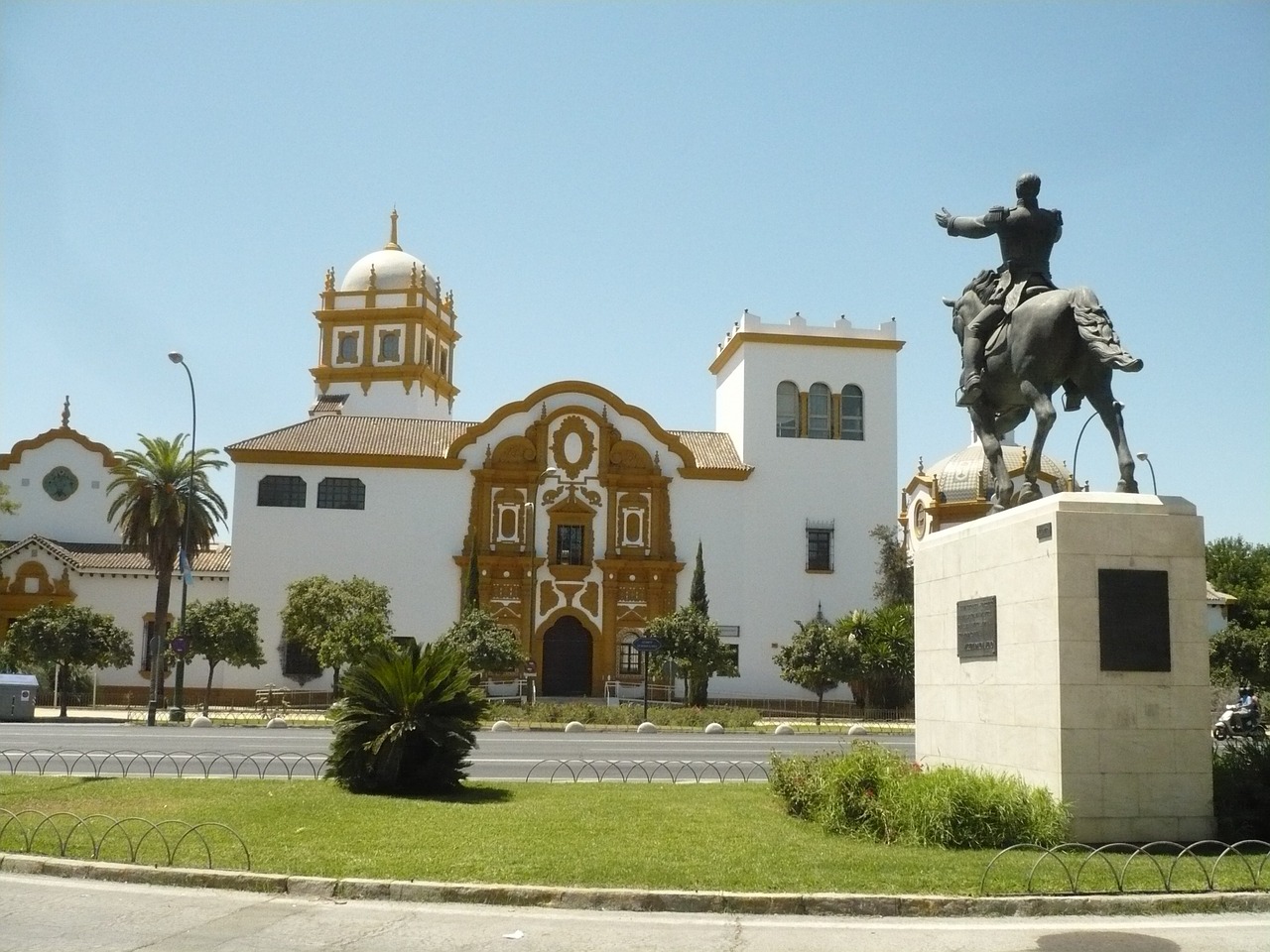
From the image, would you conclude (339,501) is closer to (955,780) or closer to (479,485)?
(479,485)

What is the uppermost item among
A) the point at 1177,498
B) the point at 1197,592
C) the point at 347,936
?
the point at 1177,498

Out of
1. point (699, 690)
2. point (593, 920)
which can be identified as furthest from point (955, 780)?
point (699, 690)

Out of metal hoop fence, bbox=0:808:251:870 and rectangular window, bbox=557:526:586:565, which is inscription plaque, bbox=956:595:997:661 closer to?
metal hoop fence, bbox=0:808:251:870

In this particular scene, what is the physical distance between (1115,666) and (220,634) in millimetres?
35351

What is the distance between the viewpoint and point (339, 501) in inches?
1924

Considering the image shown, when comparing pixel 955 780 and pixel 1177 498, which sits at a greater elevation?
pixel 1177 498

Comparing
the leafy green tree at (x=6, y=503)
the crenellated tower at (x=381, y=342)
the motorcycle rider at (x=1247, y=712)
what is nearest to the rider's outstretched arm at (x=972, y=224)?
the motorcycle rider at (x=1247, y=712)

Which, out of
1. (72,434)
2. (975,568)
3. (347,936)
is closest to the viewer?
(347,936)

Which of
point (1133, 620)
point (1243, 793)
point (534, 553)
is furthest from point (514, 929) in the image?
point (534, 553)

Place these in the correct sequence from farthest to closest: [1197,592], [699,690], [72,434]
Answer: [72,434] → [699,690] → [1197,592]

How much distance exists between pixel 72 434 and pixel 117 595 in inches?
A: 374

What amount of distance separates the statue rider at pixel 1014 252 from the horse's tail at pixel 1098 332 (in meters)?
0.86

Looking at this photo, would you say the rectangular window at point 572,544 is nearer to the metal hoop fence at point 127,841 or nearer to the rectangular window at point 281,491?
the rectangular window at point 281,491

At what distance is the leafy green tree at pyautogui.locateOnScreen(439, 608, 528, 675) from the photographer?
133 ft
